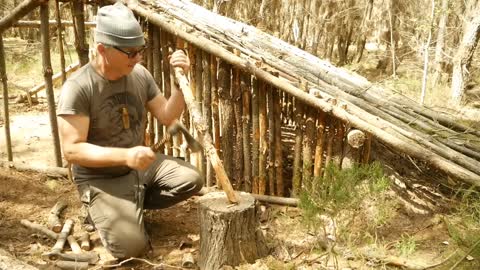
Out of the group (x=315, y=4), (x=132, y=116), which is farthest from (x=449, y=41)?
(x=132, y=116)

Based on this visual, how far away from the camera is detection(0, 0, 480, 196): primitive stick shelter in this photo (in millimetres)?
3324

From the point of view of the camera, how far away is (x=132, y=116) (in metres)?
3.21

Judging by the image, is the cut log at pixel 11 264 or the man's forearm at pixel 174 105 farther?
the man's forearm at pixel 174 105

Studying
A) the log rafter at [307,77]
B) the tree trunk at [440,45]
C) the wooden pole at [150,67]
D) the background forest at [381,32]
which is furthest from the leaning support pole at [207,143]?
the tree trunk at [440,45]

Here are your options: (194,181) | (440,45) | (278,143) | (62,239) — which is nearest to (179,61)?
(194,181)

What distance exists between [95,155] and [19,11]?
2109mm

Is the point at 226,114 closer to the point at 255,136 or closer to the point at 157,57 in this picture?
Answer: the point at 255,136

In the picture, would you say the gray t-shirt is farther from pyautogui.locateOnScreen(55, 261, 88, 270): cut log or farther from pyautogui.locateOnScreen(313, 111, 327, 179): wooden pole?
pyautogui.locateOnScreen(313, 111, 327, 179): wooden pole

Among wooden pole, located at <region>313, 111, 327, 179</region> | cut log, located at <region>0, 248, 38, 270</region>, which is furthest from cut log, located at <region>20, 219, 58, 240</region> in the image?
wooden pole, located at <region>313, 111, 327, 179</region>

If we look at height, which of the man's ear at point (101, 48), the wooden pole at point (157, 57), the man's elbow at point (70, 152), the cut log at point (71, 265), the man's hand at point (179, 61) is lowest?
the cut log at point (71, 265)

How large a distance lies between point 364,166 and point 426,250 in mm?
744

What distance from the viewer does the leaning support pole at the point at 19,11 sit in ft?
12.9

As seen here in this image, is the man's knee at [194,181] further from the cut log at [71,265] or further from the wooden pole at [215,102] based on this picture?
the cut log at [71,265]

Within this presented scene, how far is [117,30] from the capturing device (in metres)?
2.74
